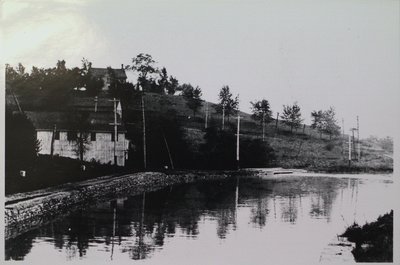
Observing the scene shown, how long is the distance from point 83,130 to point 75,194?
3.07ft

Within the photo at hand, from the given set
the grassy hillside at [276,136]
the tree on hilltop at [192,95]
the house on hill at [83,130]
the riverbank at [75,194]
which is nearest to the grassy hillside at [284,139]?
the grassy hillside at [276,136]

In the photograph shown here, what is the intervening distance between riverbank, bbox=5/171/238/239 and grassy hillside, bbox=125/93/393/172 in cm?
85

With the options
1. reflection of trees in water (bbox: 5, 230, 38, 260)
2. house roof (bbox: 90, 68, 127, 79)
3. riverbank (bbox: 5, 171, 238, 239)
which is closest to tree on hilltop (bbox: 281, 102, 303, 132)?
riverbank (bbox: 5, 171, 238, 239)

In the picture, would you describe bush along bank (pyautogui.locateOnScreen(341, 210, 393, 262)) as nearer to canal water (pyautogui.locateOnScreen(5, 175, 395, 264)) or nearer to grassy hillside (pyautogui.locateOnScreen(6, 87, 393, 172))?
canal water (pyautogui.locateOnScreen(5, 175, 395, 264))

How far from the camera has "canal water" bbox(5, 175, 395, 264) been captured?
23.9ft

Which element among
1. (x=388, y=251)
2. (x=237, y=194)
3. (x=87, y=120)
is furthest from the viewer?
(x=237, y=194)

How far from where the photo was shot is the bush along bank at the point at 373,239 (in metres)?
7.35

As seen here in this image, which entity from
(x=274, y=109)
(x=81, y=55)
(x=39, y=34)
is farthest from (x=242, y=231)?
(x=39, y=34)

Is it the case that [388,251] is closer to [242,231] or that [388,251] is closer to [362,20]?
[242,231]

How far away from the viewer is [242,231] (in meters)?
7.98

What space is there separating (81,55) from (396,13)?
4.07 metres

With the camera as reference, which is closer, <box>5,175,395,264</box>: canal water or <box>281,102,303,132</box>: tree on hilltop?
<box>5,175,395,264</box>: canal water

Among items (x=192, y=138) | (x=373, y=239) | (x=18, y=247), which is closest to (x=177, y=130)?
(x=192, y=138)

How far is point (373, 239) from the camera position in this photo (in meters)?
7.55
